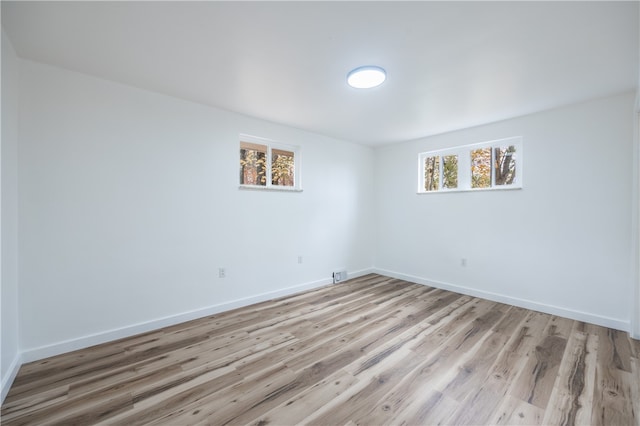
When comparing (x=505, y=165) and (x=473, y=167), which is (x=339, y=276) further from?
(x=505, y=165)

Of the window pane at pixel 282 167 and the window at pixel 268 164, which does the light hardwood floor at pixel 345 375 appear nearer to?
the window at pixel 268 164

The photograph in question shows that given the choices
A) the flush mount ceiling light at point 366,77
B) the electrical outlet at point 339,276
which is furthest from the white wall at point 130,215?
the flush mount ceiling light at point 366,77

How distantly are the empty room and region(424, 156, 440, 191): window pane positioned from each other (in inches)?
8.8

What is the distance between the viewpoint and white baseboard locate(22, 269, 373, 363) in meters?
2.12

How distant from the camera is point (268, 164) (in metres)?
3.60

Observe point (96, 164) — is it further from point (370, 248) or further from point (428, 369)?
point (370, 248)

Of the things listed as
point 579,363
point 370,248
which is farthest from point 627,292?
point 370,248

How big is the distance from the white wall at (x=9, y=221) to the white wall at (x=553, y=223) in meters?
4.60

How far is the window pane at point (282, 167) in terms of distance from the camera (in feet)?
12.1

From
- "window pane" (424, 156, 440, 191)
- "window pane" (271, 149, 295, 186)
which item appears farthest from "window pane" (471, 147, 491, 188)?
"window pane" (271, 149, 295, 186)

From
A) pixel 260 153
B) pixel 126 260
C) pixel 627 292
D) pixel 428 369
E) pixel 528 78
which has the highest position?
pixel 528 78

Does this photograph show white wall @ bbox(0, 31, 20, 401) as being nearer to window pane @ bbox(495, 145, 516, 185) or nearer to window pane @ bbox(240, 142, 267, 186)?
window pane @ bbox(240, 142, 267, 186)

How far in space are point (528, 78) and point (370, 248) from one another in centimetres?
341

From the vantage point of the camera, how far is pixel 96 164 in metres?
2.34
